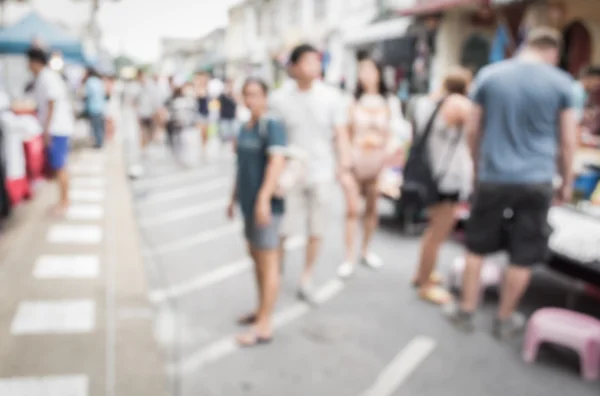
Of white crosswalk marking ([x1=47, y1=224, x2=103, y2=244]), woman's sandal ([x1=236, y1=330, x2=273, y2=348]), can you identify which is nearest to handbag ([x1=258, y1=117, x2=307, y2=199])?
woman's sandal ([x1=236, y1=330, x2=273, y2=348])

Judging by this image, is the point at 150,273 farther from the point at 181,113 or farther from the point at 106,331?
the point at 181,113

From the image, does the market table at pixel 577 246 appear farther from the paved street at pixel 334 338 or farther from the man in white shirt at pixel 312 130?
the man in white shirt at pixel 312 130

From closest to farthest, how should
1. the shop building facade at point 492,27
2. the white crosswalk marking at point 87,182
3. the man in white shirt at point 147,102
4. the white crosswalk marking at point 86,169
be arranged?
the shop building facade at point 492,27 → the white crosswalk marking at point 87,182 → the white crosswalk marking at point 86,169 → the man in white shirt at point 147,102

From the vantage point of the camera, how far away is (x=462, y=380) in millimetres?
3229

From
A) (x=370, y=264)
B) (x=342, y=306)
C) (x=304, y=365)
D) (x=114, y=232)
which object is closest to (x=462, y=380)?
(x=304, y=365)

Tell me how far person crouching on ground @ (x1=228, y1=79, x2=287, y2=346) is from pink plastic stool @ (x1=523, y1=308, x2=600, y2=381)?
1637mm

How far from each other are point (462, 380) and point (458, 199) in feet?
4.69

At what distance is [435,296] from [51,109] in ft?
14.6

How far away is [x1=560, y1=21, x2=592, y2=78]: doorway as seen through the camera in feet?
32.8

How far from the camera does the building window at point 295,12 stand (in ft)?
67.9

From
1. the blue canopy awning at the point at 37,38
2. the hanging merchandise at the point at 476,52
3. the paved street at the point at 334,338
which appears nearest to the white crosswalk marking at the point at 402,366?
the paved street at the point at 334,338

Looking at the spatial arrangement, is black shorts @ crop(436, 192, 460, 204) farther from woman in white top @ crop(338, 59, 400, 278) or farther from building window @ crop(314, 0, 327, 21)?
building window @ crop(314, 0, 327, 21)

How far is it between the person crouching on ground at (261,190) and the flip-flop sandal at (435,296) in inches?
54.1

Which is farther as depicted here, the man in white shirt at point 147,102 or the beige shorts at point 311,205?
the man in white shirt at point 147,102
